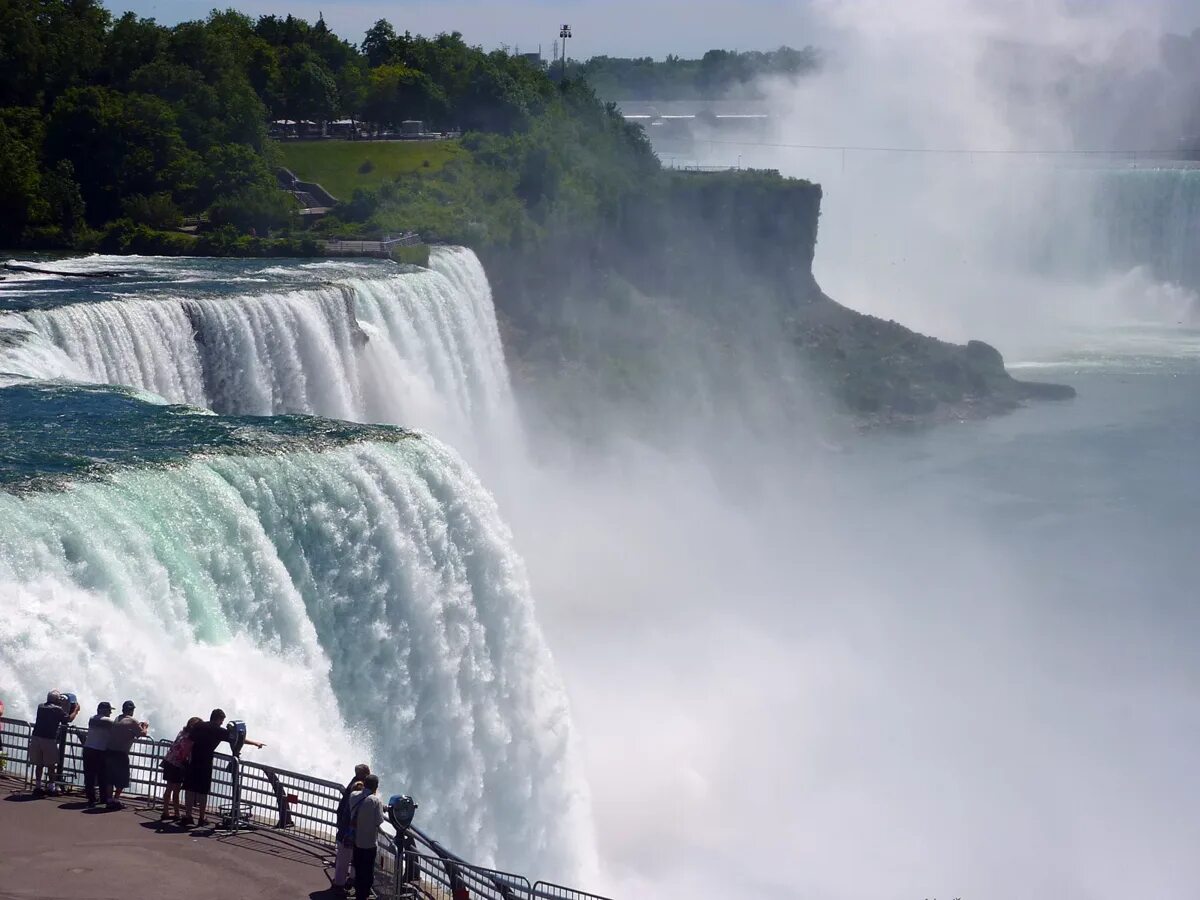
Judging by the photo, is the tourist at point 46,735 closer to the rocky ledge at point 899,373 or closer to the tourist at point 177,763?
the tourist at point 177,763

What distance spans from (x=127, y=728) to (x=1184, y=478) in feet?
137

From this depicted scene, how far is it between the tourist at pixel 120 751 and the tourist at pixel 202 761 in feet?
1.58

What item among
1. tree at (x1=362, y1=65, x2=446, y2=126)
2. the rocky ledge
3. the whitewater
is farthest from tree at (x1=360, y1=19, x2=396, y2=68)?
the whitewater

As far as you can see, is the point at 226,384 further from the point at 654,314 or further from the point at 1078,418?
the point at 1078,418

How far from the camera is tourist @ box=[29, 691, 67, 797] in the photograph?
41.3ft

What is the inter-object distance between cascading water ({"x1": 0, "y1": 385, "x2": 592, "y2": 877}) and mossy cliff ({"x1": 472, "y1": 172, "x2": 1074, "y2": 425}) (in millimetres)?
28485

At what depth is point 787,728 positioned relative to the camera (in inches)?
1134

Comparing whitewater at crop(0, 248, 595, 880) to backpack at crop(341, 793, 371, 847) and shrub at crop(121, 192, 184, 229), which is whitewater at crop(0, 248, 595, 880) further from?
shrub at crop(121, 192, 184, 229)

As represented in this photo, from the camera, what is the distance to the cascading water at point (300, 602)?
1548 cm

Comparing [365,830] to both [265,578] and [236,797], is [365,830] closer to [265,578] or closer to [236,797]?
[236,797]

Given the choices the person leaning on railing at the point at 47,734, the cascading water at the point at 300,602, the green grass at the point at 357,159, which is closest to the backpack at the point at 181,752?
the person leaning on railing at the point at 47,734

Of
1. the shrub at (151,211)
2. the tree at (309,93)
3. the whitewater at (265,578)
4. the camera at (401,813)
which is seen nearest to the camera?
the camera at (401,813)

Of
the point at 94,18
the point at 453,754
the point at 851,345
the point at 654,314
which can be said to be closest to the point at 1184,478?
the point at 851,345

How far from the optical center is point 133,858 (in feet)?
38.5
